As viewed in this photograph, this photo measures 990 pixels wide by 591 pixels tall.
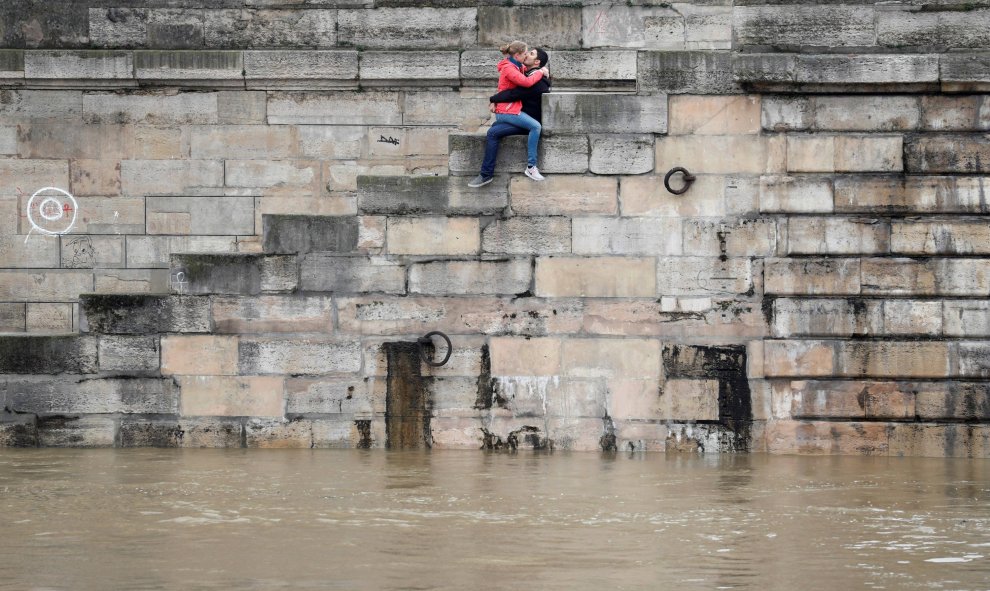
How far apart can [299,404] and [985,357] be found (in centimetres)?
600

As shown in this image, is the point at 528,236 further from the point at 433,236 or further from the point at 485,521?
the point at 485,521

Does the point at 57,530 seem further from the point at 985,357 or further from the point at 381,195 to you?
the point at 985,357

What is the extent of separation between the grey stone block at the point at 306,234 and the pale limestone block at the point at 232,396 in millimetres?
1183

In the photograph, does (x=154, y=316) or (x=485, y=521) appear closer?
(x=485, y=521)

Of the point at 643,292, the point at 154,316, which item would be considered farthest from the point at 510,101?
the point at 154,316

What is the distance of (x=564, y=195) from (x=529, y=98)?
96 cm

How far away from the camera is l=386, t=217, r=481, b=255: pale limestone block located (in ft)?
43.6

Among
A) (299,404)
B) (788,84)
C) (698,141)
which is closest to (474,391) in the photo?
(299,404)

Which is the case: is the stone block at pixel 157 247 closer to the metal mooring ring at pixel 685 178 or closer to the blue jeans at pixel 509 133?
the blue jeans at pixel 509 133

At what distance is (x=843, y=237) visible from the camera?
517 inches

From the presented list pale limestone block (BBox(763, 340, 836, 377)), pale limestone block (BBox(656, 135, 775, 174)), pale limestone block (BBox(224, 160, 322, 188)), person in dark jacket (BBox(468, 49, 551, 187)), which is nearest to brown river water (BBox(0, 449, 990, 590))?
pale limestone block (BBox(763, 340, 836, 377))

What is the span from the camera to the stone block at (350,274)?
13258 mm

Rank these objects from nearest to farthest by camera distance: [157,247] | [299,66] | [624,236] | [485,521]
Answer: [485,521] < [624,236] < [299,66] < [157,247]

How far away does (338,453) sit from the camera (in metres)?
12.8
